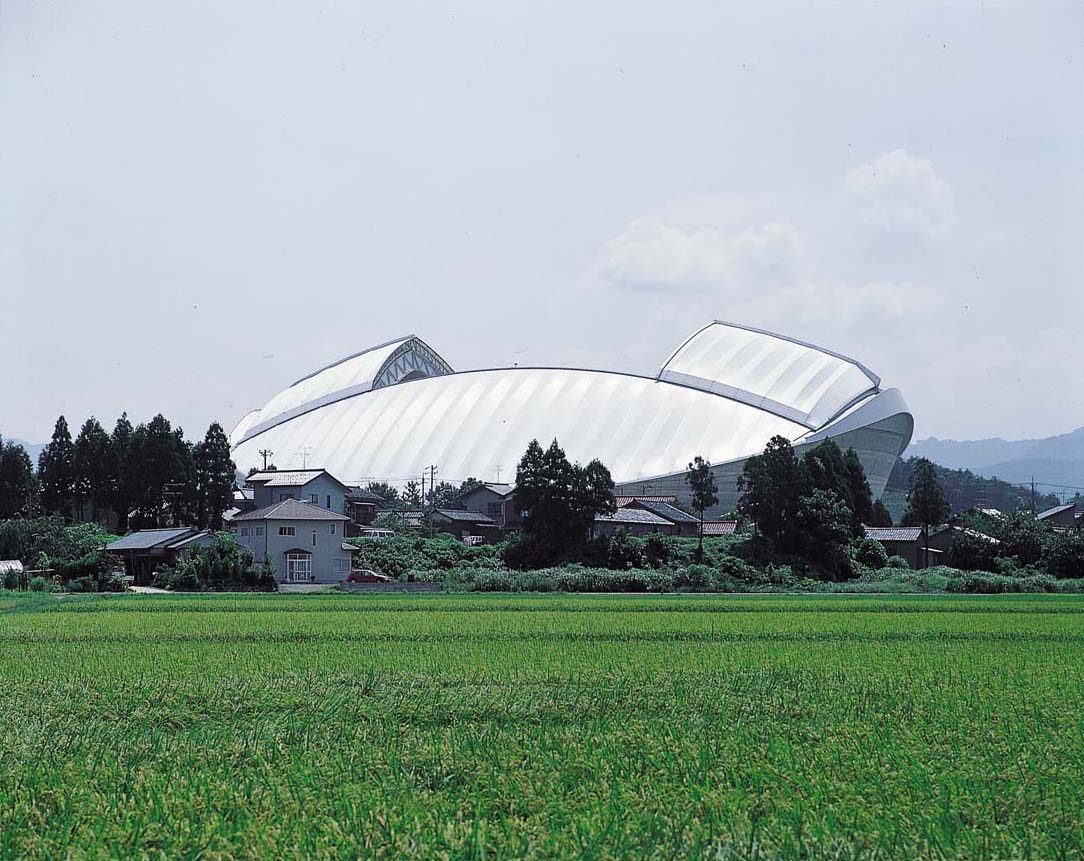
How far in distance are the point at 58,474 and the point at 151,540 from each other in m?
16.9

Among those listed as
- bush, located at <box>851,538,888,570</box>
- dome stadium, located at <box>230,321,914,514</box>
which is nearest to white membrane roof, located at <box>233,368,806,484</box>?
dome stadium, located at <box>230,321,914,514</box>

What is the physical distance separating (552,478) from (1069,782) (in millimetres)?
37082

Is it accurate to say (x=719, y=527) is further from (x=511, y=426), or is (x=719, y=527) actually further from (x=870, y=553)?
(x=511, y=426)

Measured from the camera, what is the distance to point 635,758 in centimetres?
827

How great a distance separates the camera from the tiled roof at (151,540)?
43.4 metres

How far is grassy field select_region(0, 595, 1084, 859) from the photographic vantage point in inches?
251

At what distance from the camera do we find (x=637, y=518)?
55062 mm

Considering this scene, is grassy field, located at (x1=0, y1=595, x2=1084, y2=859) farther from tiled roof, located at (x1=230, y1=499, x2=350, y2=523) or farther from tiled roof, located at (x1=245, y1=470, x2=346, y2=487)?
tiled roof, located at (x1=245, y1=470, x2=346, y2=487)

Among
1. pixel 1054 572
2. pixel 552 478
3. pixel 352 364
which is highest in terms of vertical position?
pixel 352 364

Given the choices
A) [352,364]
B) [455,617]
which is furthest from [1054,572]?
[352,364]

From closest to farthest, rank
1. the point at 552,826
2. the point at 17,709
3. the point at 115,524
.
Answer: the point at 552,826 < the point at 17,709 < the point at 115,524

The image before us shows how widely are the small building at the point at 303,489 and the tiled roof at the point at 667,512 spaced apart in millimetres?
15062

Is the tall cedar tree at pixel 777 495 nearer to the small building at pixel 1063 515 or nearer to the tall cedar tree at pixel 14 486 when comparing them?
the small building at pixel 1063 515

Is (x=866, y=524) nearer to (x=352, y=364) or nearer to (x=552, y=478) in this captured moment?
(x=552, y=478)
